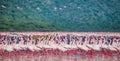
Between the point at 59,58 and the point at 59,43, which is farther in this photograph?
the point at 59,43

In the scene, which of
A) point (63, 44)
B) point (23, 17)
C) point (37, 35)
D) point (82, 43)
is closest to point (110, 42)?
point (82, 43)

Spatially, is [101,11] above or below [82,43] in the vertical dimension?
above

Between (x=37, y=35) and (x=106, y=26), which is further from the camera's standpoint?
(x=106, y=26)

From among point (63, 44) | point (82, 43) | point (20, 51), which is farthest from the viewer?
point (82, 43)

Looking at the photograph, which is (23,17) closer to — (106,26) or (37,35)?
(37,35)

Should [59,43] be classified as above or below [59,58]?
above

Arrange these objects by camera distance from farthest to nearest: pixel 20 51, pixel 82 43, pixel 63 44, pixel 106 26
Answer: pixel 106 26, pixel 82 43, pixel 63 44, pixel 20 51

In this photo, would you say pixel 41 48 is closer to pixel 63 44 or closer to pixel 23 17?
pixel 63 44
